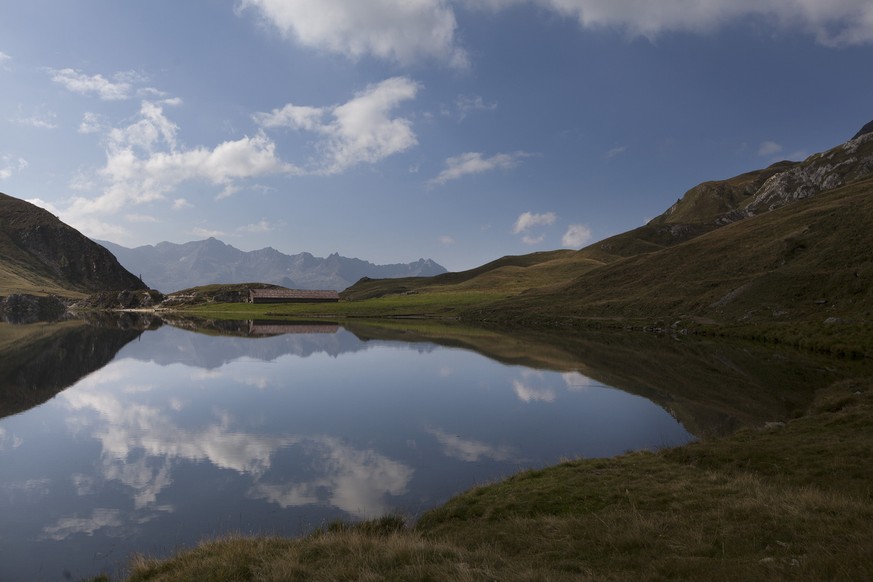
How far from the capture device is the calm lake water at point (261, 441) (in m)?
17.0

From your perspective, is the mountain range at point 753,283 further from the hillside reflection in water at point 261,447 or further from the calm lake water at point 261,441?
the hillside reflection in water at point 261,447

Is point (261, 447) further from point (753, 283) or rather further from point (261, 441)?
point (753, 283)

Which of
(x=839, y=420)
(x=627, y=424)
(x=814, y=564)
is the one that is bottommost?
(x=627, y=424)

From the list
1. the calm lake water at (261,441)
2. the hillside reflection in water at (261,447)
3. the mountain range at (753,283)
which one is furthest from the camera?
the mountain range at (753,283)

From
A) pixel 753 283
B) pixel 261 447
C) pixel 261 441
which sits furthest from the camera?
pixel 753 283

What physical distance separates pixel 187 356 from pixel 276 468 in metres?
50.9

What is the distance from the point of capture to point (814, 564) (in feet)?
27.4

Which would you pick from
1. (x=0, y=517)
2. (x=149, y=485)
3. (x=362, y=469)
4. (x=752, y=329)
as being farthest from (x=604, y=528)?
(x=752, y=329)

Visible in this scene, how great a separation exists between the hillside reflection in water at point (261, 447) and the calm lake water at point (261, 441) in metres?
0.10

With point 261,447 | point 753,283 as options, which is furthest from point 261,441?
point 753,283

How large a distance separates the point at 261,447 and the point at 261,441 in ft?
3.82

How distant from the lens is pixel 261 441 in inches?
1048

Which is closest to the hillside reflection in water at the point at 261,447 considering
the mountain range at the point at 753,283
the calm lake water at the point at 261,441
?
the calm lake water at the point at 261,441

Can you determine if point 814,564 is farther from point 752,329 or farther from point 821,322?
point 752,329
